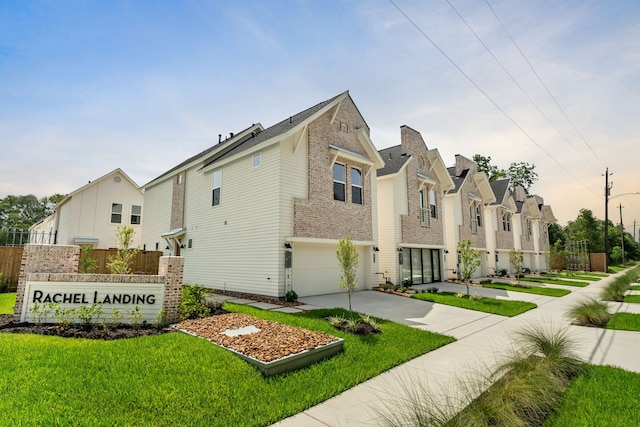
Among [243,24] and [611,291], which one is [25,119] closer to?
[243,24]

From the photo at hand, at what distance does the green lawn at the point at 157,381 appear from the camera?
372cm

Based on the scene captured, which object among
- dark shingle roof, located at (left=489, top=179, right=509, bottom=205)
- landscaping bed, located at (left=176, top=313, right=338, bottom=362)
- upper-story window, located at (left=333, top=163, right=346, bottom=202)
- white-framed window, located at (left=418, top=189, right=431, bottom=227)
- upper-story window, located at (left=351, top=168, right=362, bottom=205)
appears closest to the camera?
landscaping bed, located at (left=176, top=313, right=338, bottom=362)

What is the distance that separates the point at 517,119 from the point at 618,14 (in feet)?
14.4

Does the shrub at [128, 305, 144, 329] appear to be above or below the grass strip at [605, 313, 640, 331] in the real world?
above

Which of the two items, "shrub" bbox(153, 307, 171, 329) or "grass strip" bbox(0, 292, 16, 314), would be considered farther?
"grass strip" bbox(0, 292, 16, 314)

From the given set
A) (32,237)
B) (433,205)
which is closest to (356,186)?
(433,205)

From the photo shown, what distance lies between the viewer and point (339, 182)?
1534 cm

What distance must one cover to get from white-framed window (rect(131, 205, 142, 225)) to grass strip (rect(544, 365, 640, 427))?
2919 cm

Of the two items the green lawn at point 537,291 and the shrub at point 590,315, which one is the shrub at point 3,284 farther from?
the green lawn at point 537,291

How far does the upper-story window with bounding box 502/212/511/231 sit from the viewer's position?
32.0 metres

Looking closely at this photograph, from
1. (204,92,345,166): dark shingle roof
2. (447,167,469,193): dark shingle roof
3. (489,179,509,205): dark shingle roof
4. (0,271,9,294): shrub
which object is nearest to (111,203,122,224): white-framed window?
(0,271,9,294): shrub

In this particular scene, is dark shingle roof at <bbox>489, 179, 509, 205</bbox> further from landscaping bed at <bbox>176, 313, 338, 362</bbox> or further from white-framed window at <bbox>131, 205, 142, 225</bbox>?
white-framed window at <bbox>131, 205, 142, 225</bbox>

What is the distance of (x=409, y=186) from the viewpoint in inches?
771

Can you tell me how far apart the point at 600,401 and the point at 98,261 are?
19413 mm
